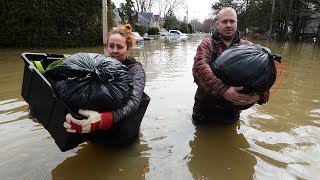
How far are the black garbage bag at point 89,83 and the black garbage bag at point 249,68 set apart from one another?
1065 mm

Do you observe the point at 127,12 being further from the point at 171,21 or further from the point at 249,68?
the point at 249,68

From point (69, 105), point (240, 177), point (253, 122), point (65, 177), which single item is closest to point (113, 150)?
point (65, 177)

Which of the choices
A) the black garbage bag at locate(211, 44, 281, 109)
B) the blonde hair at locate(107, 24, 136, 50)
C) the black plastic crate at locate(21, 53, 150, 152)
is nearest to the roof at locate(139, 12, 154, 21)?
the blonde hair at locate(107, 24, 136, 50)

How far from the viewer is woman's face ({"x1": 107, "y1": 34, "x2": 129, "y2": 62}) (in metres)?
3.26

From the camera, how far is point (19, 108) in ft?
15.8

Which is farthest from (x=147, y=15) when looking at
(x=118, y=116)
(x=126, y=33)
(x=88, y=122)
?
(x=88, y=122)

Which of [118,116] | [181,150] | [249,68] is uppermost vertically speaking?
[249,68]

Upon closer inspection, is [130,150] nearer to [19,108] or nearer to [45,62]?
[45,62]

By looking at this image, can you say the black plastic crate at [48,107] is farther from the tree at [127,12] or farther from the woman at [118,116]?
the tree at [127,12]

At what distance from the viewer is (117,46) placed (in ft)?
10.7

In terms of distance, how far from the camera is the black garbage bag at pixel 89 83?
2.42 meters

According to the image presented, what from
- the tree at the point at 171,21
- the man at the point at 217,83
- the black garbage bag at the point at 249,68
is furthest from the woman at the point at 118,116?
the tree at the point at 171,21

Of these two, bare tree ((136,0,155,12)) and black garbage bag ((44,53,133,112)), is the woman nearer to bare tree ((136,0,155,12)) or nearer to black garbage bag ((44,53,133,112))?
black garbage bag ((44,53,133,112))

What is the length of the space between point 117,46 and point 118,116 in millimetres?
959
